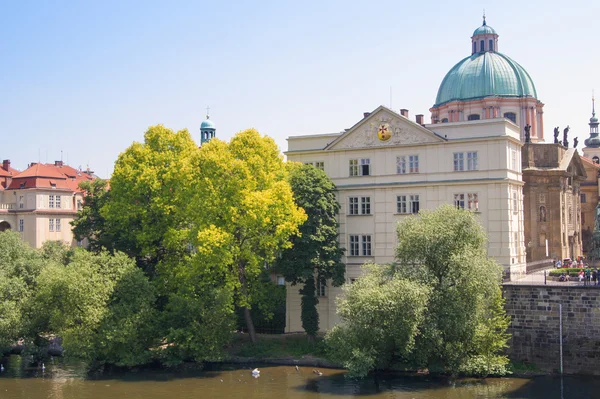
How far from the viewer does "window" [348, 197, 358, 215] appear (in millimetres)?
50053

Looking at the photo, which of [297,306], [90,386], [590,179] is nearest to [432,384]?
[297,306]

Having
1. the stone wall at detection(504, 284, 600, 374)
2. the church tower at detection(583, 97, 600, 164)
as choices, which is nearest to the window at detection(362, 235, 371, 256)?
the stone wall at detection(504, 284, 600, 374)

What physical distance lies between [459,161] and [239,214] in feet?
48.9

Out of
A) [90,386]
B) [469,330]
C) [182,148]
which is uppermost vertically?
[182,148]

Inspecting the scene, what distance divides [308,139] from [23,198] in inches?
1599

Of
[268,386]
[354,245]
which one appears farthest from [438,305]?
[354,245]

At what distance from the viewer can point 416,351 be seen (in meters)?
39.7

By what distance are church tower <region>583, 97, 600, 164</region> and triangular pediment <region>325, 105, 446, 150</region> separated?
224ft

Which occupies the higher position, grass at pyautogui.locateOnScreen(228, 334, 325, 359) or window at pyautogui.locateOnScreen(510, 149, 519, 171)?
window at pyautogui.locateOnScreen(510, 149, 519, 171)

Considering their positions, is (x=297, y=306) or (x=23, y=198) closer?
(x=297, y=306)

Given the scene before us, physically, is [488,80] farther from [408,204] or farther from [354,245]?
[354,245]

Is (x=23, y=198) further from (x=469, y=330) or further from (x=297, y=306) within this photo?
(x=469, y=330)

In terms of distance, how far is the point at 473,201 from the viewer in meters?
46.8

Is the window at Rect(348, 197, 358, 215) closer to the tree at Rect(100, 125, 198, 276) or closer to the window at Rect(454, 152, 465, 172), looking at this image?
the window at Rect(454, 152, 465, 172)
